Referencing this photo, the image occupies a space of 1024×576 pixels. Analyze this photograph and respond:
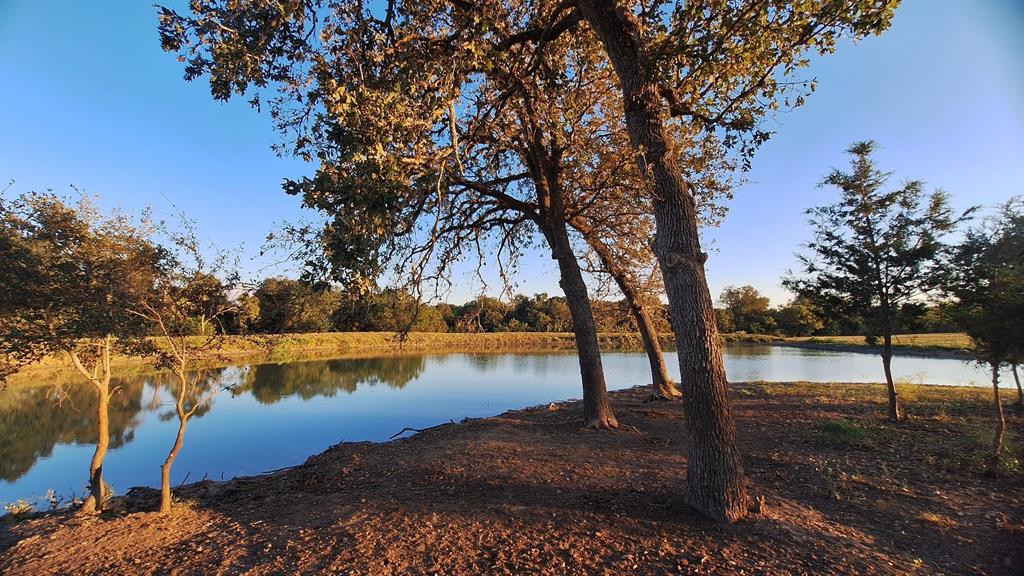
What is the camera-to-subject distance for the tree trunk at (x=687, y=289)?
364cm

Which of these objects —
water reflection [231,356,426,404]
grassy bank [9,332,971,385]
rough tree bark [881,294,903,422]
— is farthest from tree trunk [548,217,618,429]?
grassy bank [9,332,971,385]

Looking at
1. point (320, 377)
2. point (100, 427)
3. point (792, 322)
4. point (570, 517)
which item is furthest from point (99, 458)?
point (792, 322)

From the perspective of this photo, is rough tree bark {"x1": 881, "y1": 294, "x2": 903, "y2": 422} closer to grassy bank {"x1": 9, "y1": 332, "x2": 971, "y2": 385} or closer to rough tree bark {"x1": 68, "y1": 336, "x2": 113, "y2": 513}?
rough tree bark {"x1": 68, "y1": 336, "x2": 113, "y2": 513}

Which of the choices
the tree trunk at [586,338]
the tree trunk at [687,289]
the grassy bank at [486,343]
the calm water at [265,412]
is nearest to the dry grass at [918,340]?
the grassy bank at [486,343]

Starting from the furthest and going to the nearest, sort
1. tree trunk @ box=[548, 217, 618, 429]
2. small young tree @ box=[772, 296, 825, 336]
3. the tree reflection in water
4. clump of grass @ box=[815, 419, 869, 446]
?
small young tree @ box=[772, 296, 825, 336] < the tree reflection in water < tree trunk @ box=[548, 217, 618, 429] < clump of grass @ box=[815, 419, 869, 446]

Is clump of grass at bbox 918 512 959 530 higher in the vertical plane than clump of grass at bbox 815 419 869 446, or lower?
lower

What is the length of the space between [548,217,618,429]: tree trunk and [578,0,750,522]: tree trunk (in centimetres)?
371

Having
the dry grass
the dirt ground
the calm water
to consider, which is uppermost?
the dry grass

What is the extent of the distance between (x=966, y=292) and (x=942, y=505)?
4.82 meters

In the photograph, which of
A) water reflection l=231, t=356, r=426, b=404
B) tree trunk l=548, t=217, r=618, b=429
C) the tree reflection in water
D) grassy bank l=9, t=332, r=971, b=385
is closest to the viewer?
tree trunk l=548, t=217, r=618, b=429

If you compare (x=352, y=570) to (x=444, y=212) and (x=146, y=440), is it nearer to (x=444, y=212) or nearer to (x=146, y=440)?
(x=444, y=212)

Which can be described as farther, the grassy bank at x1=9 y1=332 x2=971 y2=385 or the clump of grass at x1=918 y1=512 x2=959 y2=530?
the grassy bank at x1=9 y1=332 x2=971 y2=385

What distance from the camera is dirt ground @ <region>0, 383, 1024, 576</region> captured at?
10.4 feet

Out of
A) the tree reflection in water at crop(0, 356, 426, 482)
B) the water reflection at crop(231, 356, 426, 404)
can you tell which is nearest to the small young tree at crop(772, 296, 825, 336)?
the water reflection at crop(231, 356, 426, 404)
